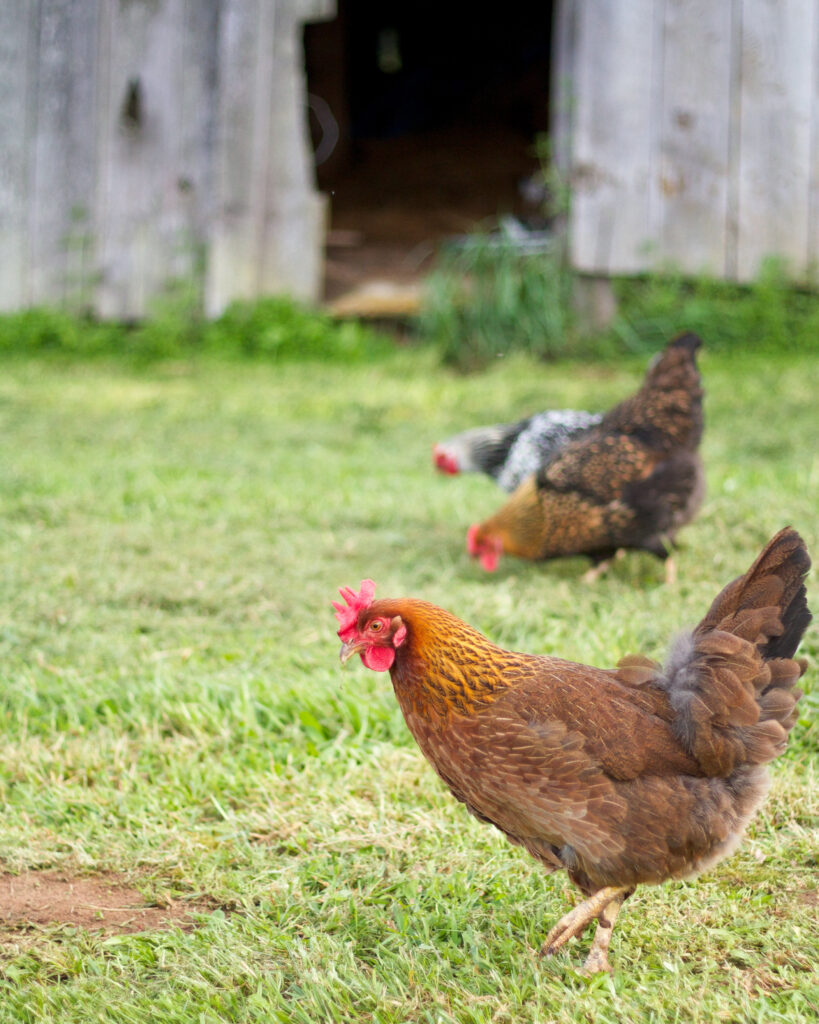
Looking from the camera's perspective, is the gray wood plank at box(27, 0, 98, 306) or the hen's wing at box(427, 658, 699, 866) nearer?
the hen's wing at box(427, 658, 699, 866)

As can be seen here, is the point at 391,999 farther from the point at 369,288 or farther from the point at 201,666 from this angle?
the point at 369,288

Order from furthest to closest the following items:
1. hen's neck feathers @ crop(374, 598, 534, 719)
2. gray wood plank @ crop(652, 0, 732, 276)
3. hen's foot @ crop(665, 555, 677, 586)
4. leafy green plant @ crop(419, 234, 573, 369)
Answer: leafy green plant @ crop(419, 234, 573, 369), gray wood plank @ crop(652, 0, 732, 276), hen's foot @ crop(665, 555, 677, 586), hen's neck feathers @ crop(374, 598, 534, 719)

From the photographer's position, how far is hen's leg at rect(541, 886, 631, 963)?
2.18 metres

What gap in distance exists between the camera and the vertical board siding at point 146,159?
814 centimetres

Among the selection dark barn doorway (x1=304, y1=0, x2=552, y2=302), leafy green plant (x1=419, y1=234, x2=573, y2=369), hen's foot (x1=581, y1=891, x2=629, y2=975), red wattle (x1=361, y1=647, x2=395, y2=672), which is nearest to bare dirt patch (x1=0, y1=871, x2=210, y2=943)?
red wattle (x1=361, y1=647, x2=395, y2=672)

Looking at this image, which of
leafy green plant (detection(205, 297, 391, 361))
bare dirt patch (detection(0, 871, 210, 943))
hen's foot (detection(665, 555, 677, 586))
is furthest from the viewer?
leafy green plant (detection(205, 297, 391, 361))

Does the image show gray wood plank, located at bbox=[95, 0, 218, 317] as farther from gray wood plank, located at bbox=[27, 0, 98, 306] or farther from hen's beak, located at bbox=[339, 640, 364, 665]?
hen's beak, located at bbox=[339, 640, 364, 665]

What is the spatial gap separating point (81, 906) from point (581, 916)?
43.8 inches

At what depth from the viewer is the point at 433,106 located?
46.7 feet

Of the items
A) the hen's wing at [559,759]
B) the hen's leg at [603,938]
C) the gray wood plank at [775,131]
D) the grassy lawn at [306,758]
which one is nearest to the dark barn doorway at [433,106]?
the gray wood plank at [775,131]

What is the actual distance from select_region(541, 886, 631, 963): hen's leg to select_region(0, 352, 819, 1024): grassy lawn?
5 centimetres

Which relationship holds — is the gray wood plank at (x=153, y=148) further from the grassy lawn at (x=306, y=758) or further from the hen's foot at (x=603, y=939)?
the hen's foot at (x=603, y=939)

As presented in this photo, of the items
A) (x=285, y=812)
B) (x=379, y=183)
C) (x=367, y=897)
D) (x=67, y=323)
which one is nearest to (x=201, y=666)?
(x=285, y=812)

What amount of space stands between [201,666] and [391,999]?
1737mm
